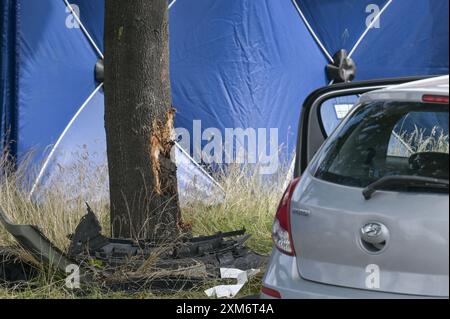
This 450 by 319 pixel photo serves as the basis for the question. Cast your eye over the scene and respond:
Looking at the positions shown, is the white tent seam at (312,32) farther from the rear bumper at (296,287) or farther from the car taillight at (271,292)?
the car taillight at (271,292)

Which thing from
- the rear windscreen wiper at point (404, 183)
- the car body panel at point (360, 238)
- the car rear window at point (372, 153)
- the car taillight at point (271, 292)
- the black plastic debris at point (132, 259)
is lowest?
the black plastic debris at point (132, 259)

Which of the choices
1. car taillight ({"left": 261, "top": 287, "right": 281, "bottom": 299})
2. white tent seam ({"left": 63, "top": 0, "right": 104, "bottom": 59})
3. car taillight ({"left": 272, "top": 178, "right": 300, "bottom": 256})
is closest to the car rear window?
car taillight ({"left": 272, "top": 178, "right": 300, "bottom": 256})

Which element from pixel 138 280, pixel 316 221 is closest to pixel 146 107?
pixel 138 280

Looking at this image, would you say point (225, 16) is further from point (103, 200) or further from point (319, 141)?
point (319, 141)

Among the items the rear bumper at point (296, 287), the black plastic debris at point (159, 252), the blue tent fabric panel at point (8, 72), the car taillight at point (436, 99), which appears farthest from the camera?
the blue tent fabric panel at point (8, 72)

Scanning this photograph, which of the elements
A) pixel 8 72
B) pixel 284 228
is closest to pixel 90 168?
pixel 8 72

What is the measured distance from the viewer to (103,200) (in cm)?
830

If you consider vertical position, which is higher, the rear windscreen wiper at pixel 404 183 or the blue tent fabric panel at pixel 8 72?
the blue tent fabric panel at pixel 8 72

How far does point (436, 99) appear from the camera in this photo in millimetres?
4273

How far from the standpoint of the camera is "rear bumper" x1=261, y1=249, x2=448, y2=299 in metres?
4.13

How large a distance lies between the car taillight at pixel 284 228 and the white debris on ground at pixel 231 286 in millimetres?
1652

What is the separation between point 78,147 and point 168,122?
3355 mm

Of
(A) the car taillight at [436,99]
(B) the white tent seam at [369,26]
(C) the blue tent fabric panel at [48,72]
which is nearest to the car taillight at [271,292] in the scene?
(A) the car taillight at [436,99]

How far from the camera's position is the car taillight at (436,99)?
4238 millimetres
